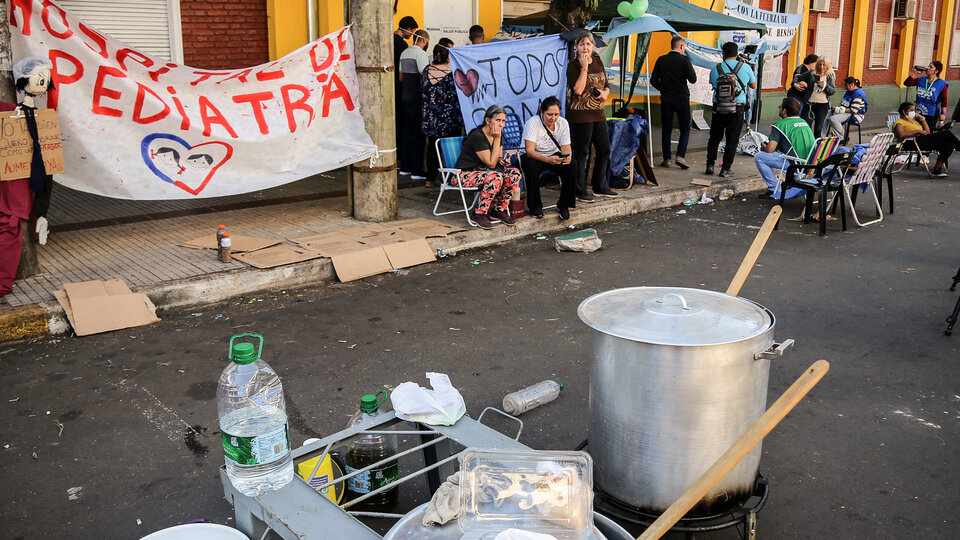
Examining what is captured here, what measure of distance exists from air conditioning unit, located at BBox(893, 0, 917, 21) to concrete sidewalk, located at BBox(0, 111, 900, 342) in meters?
16.1

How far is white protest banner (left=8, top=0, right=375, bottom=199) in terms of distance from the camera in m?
6.50

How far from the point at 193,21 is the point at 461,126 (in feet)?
12.4

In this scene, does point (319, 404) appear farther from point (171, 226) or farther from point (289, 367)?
point (171, 226)

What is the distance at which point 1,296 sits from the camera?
19.3ft

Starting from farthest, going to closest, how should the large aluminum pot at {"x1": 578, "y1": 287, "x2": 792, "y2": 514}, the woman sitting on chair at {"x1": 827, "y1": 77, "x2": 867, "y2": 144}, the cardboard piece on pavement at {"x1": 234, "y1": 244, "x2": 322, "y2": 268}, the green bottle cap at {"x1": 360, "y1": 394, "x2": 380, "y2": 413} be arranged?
the woman sitting on chair at {"x1": 827, "y1": 77, "x2": 867, "y2": 144} → the cardboard piece on pavement at {"x1": 234, "y1": 244, "x2": 322, "y2": 268} → the green bottle cap at {"x1": 360, "y1": 394, "x2": 380, "y2": 413} → the large aluminum pot at {"x1": 578, "y1": 287, "x2": 792, "y2": 514}

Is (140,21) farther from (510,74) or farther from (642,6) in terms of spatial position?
(642,6)

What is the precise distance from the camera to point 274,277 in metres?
6.78

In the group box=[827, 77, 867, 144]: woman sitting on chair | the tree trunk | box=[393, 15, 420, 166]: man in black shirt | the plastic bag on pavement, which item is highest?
the tree trunk

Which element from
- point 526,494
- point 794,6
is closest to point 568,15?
point 526,494

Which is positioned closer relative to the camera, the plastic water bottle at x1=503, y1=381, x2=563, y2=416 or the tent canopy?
the plastic water bottle at x1=503, y1=381, x2=563, y2=416

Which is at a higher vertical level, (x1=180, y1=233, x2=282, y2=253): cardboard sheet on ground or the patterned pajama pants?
the patterned pajama pants

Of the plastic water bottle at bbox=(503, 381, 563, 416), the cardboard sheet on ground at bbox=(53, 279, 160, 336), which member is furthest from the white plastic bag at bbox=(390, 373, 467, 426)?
the cardboard sheet on ground at bbox=(53, 279, 160, 336)

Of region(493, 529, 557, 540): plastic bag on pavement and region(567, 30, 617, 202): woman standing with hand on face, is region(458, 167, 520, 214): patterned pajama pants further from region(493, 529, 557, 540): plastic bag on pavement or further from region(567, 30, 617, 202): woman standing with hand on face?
region(493, 529, 557, 540): plastic bag on pavement

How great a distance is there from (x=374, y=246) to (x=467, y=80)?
2.76 metres
